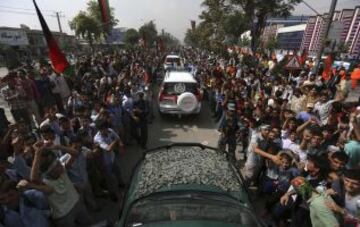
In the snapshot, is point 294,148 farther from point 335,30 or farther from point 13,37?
point 13,37

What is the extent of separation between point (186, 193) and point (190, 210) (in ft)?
0.80

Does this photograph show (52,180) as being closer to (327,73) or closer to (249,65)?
(327,73)

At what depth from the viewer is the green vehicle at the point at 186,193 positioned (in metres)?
2.89

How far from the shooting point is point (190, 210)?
2953 millimetres

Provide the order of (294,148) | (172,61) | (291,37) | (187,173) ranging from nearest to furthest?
1. (187,173)
2. (294,148)
3. (172,61)
4. (291,37)

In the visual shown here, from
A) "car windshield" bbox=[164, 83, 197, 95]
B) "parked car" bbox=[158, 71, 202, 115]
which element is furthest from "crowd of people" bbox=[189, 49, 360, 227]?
"car windshield" bbox=[164, 83, 197, 95]

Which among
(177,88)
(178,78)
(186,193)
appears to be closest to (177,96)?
(177,88)

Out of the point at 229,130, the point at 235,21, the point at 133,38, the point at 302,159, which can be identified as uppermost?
the point at 235,21

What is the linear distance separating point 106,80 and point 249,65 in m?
12.8

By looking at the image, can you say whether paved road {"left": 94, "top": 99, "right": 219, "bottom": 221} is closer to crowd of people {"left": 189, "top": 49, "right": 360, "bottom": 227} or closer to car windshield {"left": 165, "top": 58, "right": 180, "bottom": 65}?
crowd of people {"left": 189, "top": 49, "right": 360, "bottom": 227}

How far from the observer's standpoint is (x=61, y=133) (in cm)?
544

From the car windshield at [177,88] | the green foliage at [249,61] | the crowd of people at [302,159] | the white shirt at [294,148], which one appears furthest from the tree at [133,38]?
the white shirt at [294,148]

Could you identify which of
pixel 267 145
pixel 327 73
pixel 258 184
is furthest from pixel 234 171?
pixel 327 73

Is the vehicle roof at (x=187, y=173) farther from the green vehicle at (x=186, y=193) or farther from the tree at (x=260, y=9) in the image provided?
the tree at (x=260, y=9)
